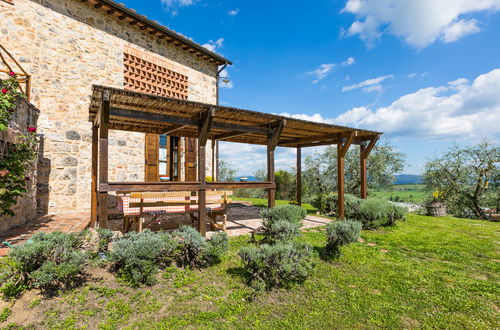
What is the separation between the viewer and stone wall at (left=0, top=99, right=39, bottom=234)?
4.66 m

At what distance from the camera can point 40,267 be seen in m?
2.75

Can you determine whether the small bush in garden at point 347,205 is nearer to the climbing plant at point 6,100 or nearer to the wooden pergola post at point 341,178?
the wooden pergola post at point 341,178

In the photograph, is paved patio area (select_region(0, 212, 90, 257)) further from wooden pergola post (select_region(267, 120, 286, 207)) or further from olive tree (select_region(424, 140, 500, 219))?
olive tree (select_region(424, 140, 500, 219))

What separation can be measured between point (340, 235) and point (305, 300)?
146 centimetres

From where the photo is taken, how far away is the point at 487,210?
12266 millimetres

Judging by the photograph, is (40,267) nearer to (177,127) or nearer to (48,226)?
(48,226)

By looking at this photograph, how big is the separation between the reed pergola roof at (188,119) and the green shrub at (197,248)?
2.17 m

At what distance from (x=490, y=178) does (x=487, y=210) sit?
5.31ft

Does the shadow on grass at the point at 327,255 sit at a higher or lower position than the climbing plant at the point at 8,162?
lower

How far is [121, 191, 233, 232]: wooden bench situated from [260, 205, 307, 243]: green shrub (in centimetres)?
112

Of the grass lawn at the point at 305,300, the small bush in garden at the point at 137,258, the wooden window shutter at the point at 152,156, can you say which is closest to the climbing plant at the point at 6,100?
the small bush in garden at the point at 137,258

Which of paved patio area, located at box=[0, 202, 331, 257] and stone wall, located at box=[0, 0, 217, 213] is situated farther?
stone wall, located at box=[0, 0, 217, 213]

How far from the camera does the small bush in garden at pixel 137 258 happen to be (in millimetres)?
3031

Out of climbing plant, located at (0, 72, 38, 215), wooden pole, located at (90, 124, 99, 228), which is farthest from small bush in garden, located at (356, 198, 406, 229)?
climbing plant, located at (0, 72, 38, 215)
